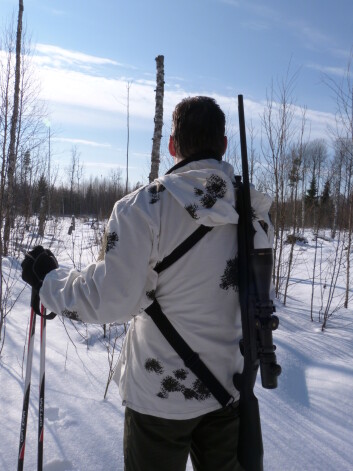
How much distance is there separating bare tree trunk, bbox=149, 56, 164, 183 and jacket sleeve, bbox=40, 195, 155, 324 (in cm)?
582

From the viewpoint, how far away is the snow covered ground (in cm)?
224

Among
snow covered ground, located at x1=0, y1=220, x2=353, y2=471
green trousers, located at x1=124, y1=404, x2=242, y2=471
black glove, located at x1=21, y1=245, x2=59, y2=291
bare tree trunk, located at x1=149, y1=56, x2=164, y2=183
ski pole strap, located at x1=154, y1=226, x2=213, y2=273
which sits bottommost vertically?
snow covered ground, located at x1=0, y1=220, x2=353, y2=471

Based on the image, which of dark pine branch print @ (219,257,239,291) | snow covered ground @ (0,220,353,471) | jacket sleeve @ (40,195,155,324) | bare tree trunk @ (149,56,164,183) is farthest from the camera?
bare tree trunk @ (149,56,164,183)

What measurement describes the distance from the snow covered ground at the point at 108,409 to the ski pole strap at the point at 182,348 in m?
1.32

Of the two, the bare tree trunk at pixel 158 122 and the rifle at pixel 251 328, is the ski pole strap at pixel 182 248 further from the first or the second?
the bare tree trunk at pixel 158 122

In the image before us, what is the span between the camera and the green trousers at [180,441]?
1.20 metres

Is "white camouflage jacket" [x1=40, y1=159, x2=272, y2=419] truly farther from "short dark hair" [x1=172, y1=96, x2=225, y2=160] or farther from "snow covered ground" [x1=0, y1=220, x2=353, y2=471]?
"snow covered ground" [x1=0, y1=220, x2=353, y2=471]

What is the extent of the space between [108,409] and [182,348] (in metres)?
1.85

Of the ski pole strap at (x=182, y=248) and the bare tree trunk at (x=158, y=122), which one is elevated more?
the bare tree trunk at (x=158, y=122)

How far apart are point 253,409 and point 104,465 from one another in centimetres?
132

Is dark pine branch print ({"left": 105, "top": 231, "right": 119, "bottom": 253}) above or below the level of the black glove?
above

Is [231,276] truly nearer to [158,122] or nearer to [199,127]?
[199,127]

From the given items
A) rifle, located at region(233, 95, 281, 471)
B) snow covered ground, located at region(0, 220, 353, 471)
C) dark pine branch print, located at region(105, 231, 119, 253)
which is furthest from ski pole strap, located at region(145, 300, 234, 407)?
snow covered ground, located at region(0, 220, 353, 471)

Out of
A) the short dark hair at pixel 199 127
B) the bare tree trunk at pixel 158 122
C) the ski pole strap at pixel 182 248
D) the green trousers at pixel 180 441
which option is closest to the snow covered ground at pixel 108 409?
the green trousers at pixel 180 441
